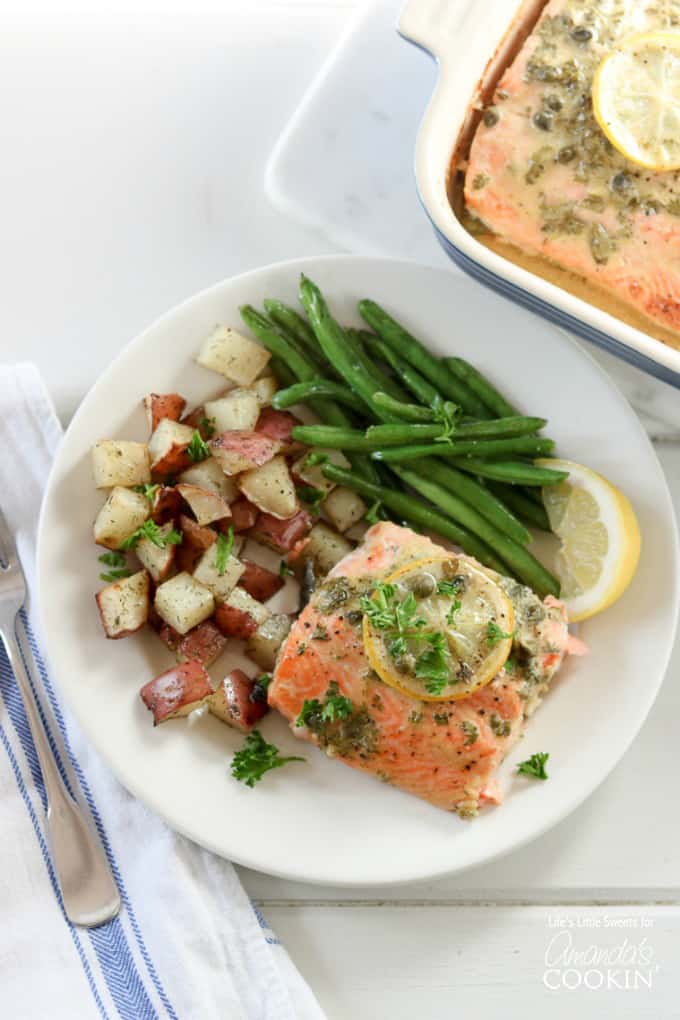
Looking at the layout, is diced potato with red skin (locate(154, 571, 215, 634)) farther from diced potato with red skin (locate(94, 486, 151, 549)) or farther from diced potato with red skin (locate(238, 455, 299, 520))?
diced potato with red skin (locate(238, 455, 299, 520))

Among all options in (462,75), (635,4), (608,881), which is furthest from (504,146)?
(608,881)

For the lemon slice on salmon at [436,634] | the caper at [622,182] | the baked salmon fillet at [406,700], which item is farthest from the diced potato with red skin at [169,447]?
the caper at [622,182]

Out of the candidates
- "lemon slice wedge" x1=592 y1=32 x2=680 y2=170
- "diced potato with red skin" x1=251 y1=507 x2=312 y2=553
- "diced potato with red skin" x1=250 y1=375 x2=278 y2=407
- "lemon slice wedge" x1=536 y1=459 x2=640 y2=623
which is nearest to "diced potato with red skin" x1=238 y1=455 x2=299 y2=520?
"diced potato with red skin" x1=251 y1=507 x2=312 y2=553

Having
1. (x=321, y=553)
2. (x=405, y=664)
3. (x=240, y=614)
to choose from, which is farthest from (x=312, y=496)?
(x=405, y=664)

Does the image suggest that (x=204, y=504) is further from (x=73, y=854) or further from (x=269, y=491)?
(x=73, y=854)

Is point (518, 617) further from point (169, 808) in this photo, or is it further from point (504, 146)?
point (504, 146)

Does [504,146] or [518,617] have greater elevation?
[504,146]

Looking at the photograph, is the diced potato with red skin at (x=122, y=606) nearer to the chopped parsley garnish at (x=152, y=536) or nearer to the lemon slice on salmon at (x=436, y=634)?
the chopped parsley garnish at (x=152, y=536)
